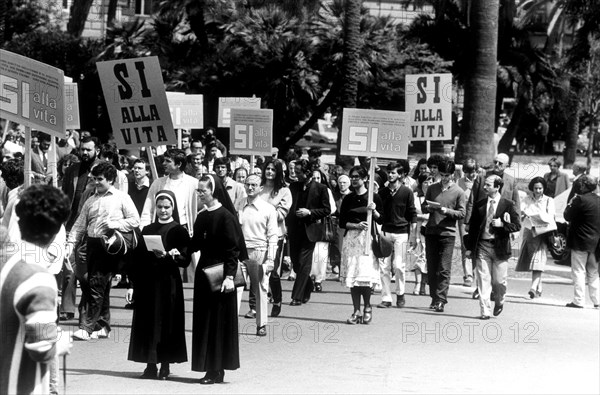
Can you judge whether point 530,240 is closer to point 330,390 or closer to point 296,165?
point 296,165

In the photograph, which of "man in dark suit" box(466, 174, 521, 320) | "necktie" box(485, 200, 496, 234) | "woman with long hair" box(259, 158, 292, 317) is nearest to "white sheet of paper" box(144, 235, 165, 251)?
"woman with long hair" box(259, 158, 292, 317)

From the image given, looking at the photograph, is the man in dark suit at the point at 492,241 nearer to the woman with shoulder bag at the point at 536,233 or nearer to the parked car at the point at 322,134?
the woman with shoulder bag at the point at 536,233

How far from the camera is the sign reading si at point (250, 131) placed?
57.8ft

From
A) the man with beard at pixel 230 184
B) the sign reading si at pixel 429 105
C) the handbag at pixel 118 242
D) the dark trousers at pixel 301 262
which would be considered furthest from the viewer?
the sign reading si at pixel 429 105

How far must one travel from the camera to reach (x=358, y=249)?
1337 cm

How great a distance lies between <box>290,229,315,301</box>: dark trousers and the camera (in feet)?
47.8

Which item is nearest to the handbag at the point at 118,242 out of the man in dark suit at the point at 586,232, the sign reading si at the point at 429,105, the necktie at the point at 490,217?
the necktie at the point at 490,217

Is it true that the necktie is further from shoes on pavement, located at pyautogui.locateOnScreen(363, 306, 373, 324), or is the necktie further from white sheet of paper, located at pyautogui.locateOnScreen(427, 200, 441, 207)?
shoes on pavement, located at pyautogui.locateOnScreen(363, 306, 373, 324)

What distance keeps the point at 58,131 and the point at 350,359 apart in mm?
3446

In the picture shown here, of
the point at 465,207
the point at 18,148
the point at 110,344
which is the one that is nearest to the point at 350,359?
the point at 110,344

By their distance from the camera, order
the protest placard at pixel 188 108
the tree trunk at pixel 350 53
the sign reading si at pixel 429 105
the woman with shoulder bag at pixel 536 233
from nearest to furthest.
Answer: the woman with shoulder bag at pixel 536 233 → the sign reading si at pixel 429 105 → the protest placard at pixel 188 108 → the tree trunk at pixel 350 53

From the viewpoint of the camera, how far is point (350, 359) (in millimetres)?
11055

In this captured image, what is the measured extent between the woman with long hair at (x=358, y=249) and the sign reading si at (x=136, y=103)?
2051 mm

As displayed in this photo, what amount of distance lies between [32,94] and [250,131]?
253 inches
